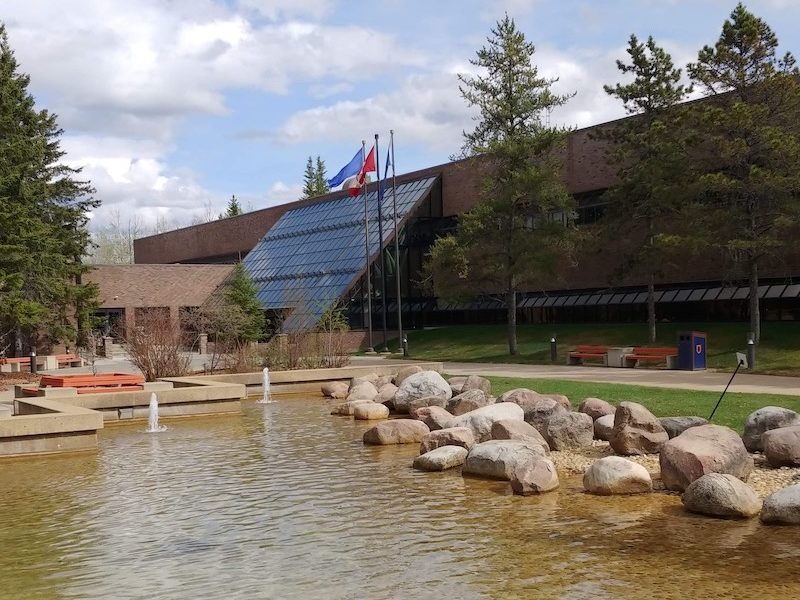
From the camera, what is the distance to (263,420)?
55.0 ft

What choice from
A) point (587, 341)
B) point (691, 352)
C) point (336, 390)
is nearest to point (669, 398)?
point (336, 390)

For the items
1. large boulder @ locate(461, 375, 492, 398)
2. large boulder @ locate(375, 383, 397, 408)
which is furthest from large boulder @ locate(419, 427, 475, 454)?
large boulder @ locate(375, 383, 397, 408)

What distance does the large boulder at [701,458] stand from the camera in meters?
9.34

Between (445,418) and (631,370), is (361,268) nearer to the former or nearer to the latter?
(631,370)

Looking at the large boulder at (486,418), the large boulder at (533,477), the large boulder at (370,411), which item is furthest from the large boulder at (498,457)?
the large boulder at (370,411)

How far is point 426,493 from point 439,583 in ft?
10.7

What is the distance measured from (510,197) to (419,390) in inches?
651

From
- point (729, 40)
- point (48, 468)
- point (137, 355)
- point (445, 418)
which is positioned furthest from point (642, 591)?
point (729, 40)

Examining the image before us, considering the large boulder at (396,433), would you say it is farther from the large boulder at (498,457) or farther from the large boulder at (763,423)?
the large boulder at (763,423)

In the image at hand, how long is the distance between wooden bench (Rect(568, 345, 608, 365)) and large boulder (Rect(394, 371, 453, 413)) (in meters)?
11.5

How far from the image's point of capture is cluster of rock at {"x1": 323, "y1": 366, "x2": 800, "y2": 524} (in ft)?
28.4

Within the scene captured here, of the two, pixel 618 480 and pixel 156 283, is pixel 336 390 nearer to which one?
pixel 618 480

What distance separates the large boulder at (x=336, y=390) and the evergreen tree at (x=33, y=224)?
12046 millimetres

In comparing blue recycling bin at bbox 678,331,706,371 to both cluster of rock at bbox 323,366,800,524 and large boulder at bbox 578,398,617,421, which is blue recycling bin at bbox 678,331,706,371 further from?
large boulder at bbox 578,398,617,421
